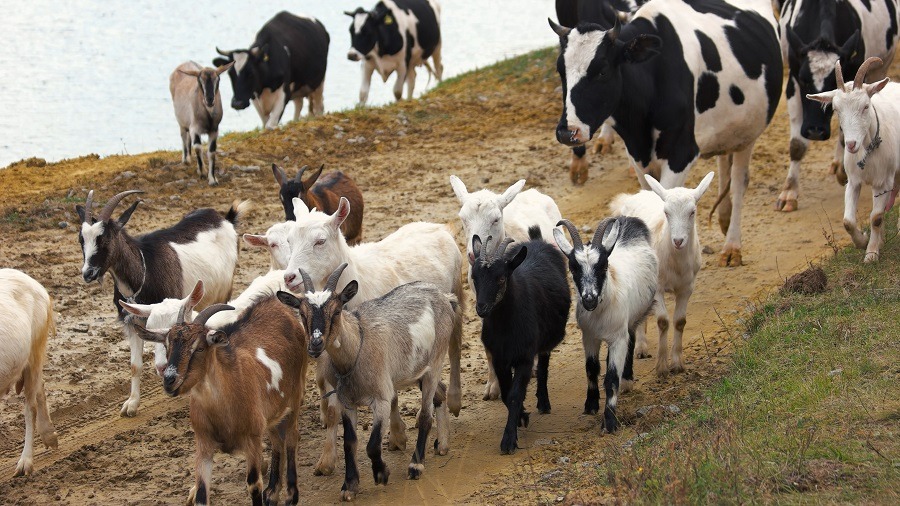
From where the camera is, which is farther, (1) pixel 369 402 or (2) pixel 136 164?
(2) pixel 136 164

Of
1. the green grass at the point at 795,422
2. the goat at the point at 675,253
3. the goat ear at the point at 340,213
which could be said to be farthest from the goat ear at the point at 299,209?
the green grass at the point at 795,422

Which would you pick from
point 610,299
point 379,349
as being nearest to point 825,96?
point 610,299

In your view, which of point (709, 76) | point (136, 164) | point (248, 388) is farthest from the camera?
point (136, 164)

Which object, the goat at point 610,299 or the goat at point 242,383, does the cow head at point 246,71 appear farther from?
the goat at point 242,383

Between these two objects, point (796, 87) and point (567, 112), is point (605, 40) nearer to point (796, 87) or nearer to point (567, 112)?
point (567, 112)

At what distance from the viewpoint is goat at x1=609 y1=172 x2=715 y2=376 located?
8.83 m

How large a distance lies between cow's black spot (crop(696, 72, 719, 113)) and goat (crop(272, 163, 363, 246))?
3.47 metres

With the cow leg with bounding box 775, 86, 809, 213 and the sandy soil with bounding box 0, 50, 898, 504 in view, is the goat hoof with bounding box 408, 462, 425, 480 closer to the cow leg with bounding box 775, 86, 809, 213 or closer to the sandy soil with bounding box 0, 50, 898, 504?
the sandy soil with bounding box 0, 50, 898, 504

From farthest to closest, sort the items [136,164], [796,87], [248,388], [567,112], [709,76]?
1. [136,164]
2. [796,87]
3. [709,76]
4. [567,112]
5. [248,388]

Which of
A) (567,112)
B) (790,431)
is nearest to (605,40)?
(567,112)

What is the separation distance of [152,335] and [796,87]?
8919 millimetres

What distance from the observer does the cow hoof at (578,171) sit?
14039mm

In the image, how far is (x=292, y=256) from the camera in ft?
26.7

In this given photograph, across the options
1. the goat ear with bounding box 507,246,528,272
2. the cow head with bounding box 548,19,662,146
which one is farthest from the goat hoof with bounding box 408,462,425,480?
the cow head with bounding box 548,19,662,146
